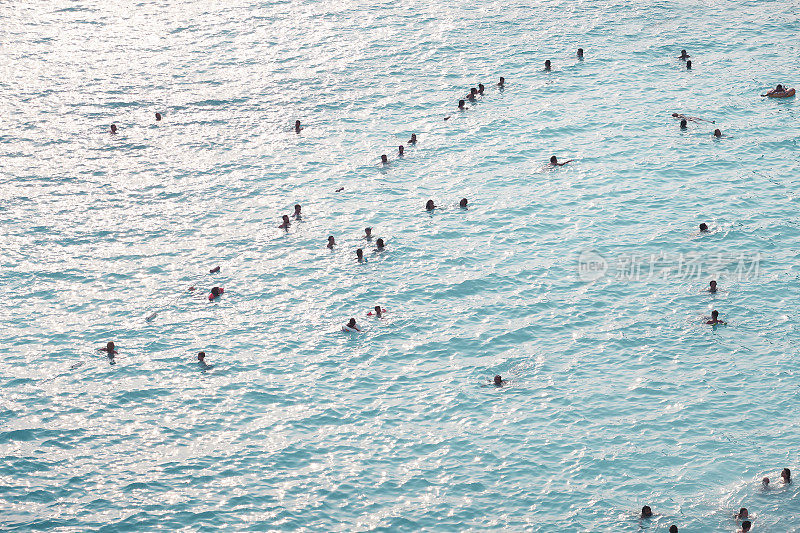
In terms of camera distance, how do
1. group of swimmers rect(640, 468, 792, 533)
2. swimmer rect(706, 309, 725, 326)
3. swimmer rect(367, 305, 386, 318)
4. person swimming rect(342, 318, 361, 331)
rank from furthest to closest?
1. swimmer rect(367, 305, 386, 318)
2. person swimming rect(342, 318, 361, 331)
3. swimmer rect(706, 309, 725, 326)
4. group of swimmers rect(640, 468, 792, 533)

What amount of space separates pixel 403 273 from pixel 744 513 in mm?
19023

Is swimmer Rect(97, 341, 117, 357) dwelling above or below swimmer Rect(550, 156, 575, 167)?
below

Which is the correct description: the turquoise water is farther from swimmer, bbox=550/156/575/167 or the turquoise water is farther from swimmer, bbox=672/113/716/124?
swimmer, bbox=672/113/716/124

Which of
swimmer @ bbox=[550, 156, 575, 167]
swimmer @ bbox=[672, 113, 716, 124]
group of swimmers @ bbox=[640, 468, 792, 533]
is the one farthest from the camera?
swimmer @ bbox=[672, 113, 716, 124]

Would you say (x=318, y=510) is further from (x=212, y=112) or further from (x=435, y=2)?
(x=435, y=2)

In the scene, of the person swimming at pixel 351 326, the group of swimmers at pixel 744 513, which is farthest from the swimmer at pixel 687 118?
the group of swimmers at pixel 744 513

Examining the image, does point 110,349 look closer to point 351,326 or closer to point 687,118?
point 351,326

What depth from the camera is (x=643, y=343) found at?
38344mm

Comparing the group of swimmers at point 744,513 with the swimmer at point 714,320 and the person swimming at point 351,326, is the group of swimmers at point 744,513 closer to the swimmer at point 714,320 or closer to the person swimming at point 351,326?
the swimmer at point 714,320

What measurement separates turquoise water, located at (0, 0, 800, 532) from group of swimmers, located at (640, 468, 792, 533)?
392 millimetres

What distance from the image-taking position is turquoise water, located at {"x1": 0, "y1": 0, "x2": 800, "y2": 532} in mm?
32438

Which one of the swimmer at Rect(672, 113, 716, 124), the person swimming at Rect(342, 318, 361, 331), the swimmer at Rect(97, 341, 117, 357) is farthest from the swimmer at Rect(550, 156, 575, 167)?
the swimmer at Rect(97, 341, 117, 357)

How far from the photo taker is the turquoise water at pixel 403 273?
32438 millimetres

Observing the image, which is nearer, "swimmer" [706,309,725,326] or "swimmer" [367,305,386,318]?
"swimmer" [706,309,725,326]
